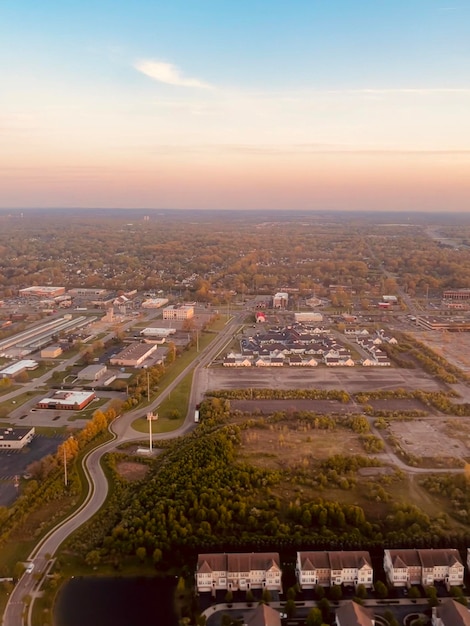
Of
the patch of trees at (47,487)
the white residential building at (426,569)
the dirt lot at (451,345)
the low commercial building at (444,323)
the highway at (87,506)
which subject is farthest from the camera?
the low commercial building at (444,323)

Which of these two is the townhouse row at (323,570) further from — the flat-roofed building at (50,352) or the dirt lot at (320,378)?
the flat-roofed building at (50,352)

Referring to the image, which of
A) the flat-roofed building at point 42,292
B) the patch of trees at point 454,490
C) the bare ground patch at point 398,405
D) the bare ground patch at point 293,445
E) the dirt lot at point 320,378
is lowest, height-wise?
the dirt lot at point 320,378

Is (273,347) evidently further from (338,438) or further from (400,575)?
(400,575)

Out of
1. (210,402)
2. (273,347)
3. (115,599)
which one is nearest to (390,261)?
(273,347)

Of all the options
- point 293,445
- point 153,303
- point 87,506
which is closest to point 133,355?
point 293,445

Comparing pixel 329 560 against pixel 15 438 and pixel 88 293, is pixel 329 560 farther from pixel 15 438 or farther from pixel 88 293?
pixel 88 293

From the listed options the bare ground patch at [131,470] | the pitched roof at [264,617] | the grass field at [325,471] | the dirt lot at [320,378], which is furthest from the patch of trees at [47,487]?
the dirt lot at [320,378]
